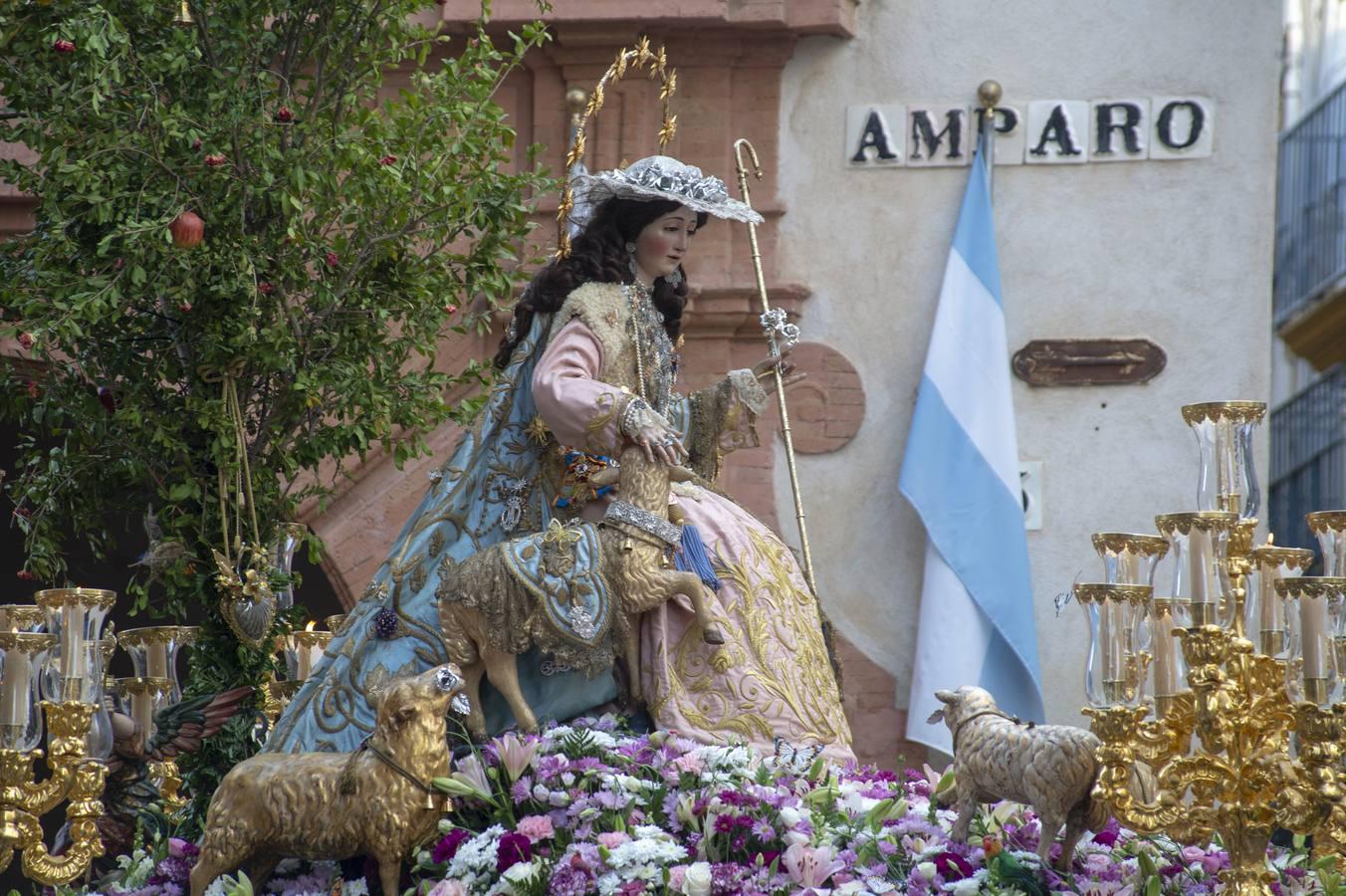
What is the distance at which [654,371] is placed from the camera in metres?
6.54

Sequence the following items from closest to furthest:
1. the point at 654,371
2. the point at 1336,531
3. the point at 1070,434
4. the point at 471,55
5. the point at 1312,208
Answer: the point at 1336,531 < the point at 654,371 < the point at 471,55 < the point at 1070,434 < the point at 1312,208

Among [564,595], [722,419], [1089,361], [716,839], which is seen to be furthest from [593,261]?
[1089,361]

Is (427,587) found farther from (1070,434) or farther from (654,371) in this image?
(1070,434)

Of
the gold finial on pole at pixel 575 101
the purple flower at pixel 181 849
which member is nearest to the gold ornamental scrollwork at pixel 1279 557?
the purple flower at pixel 181 849

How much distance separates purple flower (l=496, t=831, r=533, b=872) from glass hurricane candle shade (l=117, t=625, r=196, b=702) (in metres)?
2.24

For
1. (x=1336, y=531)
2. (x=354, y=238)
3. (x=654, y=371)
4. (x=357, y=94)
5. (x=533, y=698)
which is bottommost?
(x=533, y=698)

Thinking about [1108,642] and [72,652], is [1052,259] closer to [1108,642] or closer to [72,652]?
[1108,642]

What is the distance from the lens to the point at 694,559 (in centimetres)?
618

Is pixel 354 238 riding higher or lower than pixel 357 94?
lower

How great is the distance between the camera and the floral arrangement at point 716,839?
5395 millimetres

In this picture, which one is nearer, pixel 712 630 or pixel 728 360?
pixel 712 630

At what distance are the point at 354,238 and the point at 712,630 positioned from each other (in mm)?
2457

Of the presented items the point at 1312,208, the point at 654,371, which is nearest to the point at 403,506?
the point at 654,371

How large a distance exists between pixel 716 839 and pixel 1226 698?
48.4 inches
